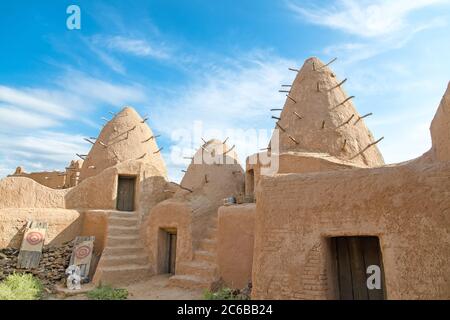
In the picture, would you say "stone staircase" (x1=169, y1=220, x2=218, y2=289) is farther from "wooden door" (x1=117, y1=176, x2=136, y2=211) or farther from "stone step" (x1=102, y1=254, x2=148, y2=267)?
"wooden door" (x1=117, y1=176, x2=136, y2=211)

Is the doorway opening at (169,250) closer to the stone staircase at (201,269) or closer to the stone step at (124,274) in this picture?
the stone step at (124,274)

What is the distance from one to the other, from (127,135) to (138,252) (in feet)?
23.3

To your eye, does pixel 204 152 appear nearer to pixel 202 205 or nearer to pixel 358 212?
pixel 202 205

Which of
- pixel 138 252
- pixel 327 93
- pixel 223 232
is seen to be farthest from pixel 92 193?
pixel 327 93

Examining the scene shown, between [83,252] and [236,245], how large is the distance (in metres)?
5.12

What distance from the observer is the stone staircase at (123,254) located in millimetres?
9797

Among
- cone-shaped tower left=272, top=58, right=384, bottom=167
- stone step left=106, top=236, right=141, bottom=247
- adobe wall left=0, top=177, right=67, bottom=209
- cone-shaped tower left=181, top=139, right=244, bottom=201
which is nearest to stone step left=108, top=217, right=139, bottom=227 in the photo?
stone step left=106, top=236, right=141, bottom=247

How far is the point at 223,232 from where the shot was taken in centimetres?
905

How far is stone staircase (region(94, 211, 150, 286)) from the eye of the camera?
9797 millimetres

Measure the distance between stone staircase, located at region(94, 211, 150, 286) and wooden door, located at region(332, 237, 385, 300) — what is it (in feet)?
21.9

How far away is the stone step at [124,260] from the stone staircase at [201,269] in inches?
52.1

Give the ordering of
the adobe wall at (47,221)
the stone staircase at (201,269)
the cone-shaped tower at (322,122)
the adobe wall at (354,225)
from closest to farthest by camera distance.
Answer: the adobe wall at (354,225), the stone staircase at (201,269), the adobe wall at (47,221), the cone-shaped tower at (322,122)

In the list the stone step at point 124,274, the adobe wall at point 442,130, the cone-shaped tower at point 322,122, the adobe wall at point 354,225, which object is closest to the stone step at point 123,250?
the stone step at point 124,274

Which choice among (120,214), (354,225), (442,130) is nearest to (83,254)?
(120,214)
